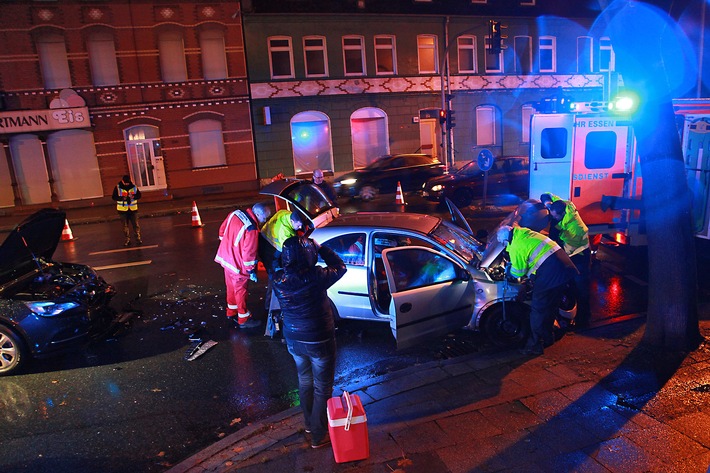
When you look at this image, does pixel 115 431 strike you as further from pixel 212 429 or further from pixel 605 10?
pixel 605 10

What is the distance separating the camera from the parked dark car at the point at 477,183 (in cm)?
1711

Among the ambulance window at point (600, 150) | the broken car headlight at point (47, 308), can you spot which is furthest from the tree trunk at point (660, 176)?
the broken car headlight at point (47, 308)

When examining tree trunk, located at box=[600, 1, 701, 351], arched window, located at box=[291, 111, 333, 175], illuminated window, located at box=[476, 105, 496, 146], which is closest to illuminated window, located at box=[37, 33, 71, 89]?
arched window, located at box=[291, 111, 333, 175]

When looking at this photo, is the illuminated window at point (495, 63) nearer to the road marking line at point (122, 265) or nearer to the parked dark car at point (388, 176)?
the parked dark car at point (388, 176)

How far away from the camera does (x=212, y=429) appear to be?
501 centimetres

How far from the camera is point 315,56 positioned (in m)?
25.2

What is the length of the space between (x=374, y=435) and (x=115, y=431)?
8.17ft

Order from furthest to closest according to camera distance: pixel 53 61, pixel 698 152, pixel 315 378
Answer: pixel 53 61, pixel 698 152, pixel 315 378

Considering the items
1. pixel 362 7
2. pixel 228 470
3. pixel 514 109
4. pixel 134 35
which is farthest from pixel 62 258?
pixel 514 109

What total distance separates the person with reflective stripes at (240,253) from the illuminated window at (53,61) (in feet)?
63.0

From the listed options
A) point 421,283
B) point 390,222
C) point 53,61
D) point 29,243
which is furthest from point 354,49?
point 421,283

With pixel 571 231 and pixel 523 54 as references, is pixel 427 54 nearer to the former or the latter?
pixel 523 54

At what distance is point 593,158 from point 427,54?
740 inches

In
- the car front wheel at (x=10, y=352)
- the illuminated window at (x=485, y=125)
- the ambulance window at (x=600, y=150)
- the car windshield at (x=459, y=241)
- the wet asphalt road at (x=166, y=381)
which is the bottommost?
the wet asphalt road at (x=166, y=381)
